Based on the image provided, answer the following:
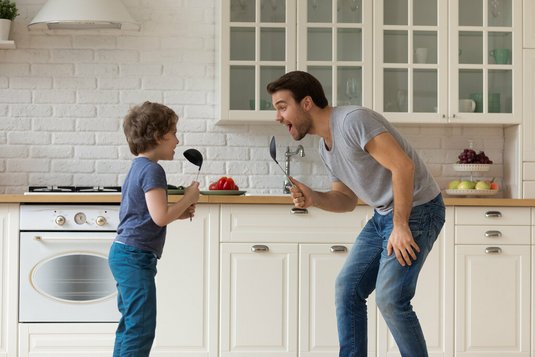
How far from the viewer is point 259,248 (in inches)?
174

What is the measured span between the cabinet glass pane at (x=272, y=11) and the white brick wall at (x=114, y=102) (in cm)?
38

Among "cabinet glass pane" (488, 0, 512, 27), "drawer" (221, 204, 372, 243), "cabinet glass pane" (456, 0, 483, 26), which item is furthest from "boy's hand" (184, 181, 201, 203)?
"cabinet glass pane" (488, 0, 512, 27)

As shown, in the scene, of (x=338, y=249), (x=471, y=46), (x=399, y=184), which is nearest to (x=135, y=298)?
(x=399, y=184)

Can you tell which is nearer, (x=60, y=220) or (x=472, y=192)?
(x=60, y=220)

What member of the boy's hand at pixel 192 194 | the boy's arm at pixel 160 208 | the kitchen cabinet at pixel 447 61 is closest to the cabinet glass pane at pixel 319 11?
the kitchen cabinet at pixel 447 61

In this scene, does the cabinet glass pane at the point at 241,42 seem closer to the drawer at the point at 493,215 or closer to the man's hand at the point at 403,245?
the drawer at the point at 493,215

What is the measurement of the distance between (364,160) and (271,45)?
6.25 ft

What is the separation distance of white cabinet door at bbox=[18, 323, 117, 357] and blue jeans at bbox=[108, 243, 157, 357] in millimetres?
1180

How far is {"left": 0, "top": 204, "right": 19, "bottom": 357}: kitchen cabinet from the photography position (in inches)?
171

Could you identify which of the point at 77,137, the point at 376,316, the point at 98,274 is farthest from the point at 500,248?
the point at 77,137


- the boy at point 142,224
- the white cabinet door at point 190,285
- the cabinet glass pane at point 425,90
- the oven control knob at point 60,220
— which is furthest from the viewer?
the cabinet glass pane at point 425,90

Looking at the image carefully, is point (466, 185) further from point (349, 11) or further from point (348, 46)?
point (349, 11)

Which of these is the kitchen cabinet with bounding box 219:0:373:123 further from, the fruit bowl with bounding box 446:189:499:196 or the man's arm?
the man's arm

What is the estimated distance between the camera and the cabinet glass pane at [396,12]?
16.3 feet
